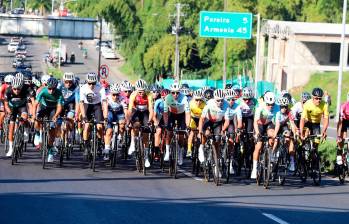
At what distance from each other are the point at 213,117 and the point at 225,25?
104 ft

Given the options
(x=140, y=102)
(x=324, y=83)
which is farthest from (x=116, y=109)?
(x=324, y=83)

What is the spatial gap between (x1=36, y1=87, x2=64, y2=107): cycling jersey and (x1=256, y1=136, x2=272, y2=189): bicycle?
185 inches

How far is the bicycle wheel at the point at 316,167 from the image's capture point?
1931 cm

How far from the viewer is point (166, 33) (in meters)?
79.3

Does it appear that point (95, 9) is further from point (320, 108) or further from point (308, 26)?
point (320, 108)

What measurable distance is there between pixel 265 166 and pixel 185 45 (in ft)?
196

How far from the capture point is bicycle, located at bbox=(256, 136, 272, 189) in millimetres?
18078

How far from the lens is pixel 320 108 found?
64.5 feet

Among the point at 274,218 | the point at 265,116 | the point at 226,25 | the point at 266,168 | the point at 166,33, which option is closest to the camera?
the point at 274,218

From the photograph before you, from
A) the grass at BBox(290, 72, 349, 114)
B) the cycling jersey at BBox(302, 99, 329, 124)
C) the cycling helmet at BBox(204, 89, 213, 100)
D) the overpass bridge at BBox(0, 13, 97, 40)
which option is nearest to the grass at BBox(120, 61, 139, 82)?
the overpass bridge at BBox(0, 13, 97, 40)

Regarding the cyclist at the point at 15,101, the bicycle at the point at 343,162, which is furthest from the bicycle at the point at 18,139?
the bicycle at the point at 343,162

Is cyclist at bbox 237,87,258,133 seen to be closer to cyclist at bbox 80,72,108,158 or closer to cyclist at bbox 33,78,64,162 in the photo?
cyclist at bbox 80,72,108,158

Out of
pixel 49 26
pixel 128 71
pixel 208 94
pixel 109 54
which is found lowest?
pixel 208 94

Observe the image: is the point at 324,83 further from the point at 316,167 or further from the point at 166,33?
the point at 316,167
